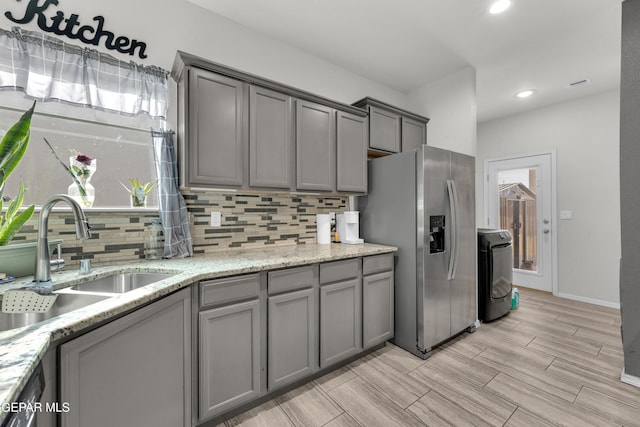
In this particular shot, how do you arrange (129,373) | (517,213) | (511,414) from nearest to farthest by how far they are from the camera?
(129,373)
(511,414)
(517,213)

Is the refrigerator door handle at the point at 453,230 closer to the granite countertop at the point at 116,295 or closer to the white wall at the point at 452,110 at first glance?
the granite countertop at the point at 116,295

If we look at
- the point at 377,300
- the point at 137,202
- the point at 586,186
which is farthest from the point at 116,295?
the point at 586,186

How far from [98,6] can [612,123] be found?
5.58 m

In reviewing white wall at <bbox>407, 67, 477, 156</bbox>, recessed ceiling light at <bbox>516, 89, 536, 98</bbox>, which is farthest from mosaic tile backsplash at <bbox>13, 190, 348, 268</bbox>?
recessed ceiling light at <bbox>516, 89, 536, 98</bbox>

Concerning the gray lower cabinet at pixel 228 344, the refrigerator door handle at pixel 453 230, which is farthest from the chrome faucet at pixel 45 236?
the refrigerator door handle at pixel 453 230

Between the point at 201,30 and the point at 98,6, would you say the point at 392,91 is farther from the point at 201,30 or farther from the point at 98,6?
the point at 98,6

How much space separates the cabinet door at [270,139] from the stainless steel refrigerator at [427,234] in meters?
1.00

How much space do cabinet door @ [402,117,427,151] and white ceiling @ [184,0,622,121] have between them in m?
0.55

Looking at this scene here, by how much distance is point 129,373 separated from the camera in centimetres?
114

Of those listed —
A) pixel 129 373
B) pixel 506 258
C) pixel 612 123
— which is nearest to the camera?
pixel 129 373

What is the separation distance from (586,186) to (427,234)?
316 cm

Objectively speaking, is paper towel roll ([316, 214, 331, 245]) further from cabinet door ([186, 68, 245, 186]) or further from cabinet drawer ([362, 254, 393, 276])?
cabinet door ([186, 68, 245, 186])

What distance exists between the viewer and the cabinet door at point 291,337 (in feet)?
5.90

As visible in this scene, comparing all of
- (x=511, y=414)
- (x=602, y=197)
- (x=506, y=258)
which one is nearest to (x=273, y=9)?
(x=511, y=414)
